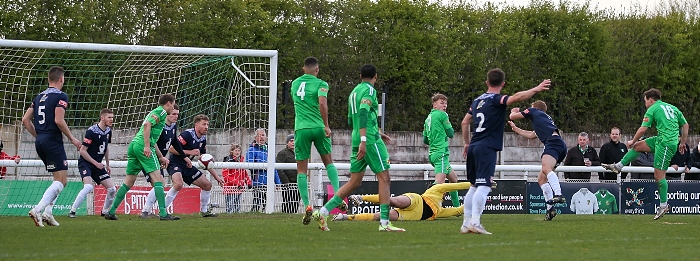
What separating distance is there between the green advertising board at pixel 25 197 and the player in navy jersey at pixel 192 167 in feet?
9.69

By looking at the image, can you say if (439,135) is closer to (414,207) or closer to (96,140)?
(414,207)

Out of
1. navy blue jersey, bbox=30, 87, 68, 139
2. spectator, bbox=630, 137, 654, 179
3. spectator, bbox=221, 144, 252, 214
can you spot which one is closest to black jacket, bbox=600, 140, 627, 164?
spectator, bbox=630, 137, 654, 179

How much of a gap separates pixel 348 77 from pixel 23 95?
1068cm

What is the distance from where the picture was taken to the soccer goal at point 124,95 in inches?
695

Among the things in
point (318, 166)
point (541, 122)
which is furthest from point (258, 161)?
point (541, 122)

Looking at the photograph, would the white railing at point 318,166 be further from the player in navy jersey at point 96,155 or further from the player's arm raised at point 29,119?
the player's arm raised at point 29,119

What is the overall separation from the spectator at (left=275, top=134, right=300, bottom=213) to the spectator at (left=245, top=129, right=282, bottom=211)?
28.3 inches

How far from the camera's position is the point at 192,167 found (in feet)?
53.2

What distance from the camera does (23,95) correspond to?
1772 centimetres

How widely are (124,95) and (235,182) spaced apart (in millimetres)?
2681

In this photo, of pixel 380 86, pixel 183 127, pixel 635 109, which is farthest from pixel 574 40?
pixel 183 127

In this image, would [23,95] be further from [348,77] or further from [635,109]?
[635,109]

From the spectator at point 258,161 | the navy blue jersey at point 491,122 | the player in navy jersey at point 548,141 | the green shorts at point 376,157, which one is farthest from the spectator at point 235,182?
the navy blue jersey at point 491,122

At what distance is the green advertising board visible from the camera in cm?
1795
